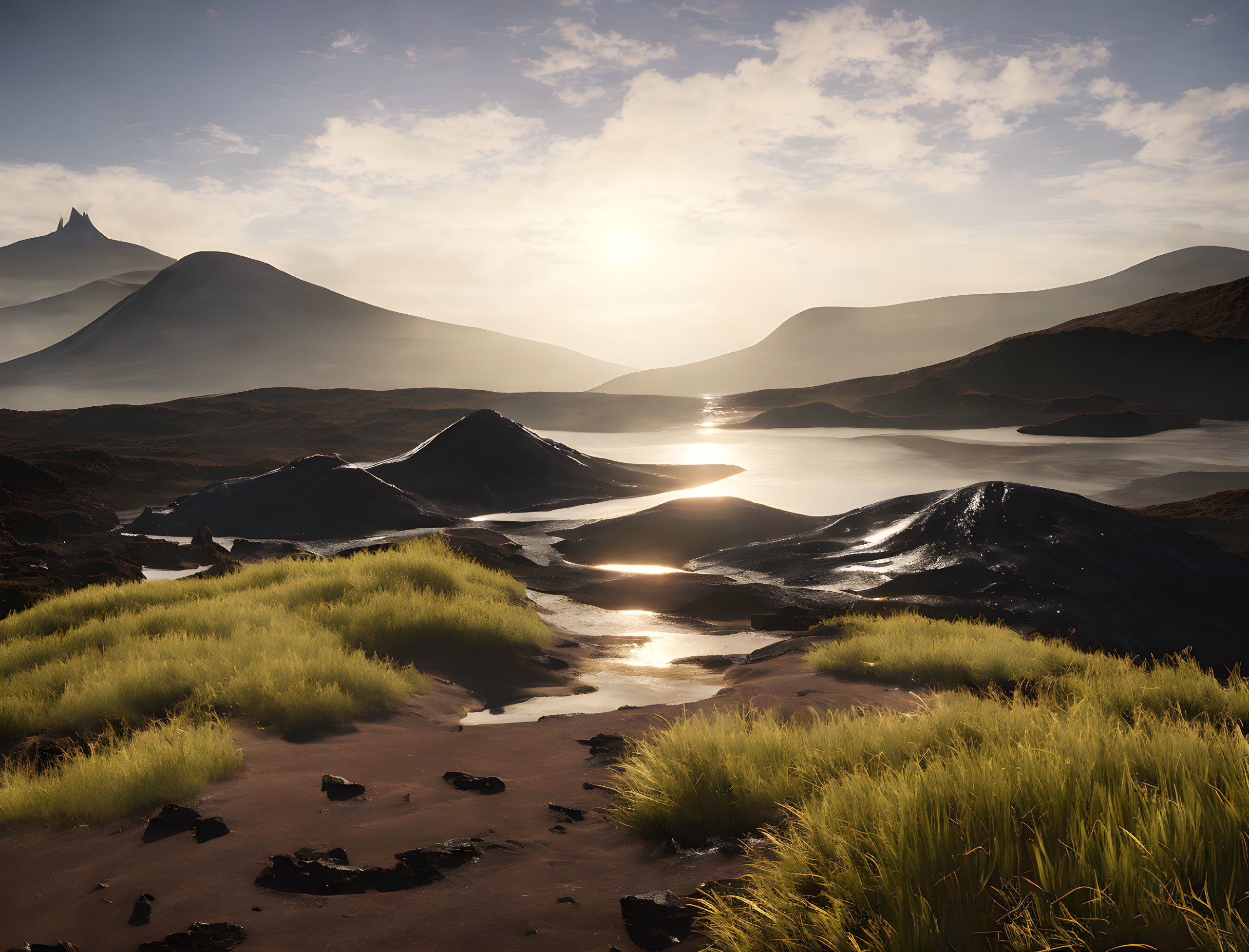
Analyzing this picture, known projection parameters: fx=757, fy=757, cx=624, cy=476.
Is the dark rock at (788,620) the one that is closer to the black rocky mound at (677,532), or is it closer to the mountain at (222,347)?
the black rocky mound at (677,532)

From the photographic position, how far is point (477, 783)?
6258 mm

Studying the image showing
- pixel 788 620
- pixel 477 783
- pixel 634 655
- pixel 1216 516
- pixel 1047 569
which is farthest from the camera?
pixel 1216 516

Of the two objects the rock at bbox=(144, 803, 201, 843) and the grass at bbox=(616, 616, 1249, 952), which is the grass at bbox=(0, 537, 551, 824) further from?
the grass at bbox=(616, 616, 1249, 952)

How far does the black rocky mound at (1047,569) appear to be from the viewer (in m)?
16.4

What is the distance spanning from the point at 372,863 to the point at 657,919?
198 centimetres

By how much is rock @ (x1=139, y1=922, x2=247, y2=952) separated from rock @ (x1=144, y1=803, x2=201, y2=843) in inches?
54.9

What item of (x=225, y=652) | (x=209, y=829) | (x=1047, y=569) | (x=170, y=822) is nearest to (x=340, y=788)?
(x=209, y=829)

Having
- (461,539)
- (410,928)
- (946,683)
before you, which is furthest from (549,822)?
(461,539)

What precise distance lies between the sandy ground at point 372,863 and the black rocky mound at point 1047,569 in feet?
39.5

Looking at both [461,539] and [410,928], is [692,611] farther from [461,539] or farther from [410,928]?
[410,928]

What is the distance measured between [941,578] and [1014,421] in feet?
192

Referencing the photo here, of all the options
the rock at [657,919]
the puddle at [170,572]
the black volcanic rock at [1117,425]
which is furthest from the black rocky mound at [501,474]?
the black volcanic rock at [1117,425]

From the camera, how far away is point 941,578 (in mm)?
19141

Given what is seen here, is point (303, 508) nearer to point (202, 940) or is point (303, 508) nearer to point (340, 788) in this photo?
point (340, 788)
